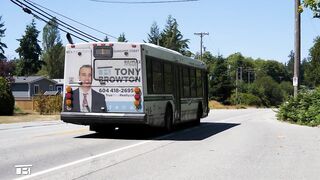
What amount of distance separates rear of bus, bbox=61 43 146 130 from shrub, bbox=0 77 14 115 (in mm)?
21936

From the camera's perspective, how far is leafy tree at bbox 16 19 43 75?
4296 inches

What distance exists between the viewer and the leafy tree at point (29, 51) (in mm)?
109125

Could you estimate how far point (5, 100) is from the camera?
3809cm

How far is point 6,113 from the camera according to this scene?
A: 38375 millimetres

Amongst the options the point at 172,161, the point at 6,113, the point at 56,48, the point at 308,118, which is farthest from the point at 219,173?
the point at 56,48

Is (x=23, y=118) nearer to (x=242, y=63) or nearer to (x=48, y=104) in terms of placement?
(x=48, y=104)

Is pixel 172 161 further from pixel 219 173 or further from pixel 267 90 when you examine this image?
pixel 267 90

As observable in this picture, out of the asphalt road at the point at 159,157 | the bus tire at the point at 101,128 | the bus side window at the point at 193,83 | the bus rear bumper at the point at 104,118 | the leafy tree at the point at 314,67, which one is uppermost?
the leafy tree at the point at 314,67

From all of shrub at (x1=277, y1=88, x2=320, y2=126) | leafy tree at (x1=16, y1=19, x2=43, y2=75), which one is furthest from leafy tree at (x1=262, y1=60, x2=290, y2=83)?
shrub at (x1=277, y1=88, x2=320, y2=126)

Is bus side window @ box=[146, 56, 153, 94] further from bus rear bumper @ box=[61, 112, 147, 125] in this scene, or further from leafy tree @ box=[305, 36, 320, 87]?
leafy tree @ box=[305, 36, 320, 87]

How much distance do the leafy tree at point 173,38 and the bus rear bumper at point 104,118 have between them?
8083cm

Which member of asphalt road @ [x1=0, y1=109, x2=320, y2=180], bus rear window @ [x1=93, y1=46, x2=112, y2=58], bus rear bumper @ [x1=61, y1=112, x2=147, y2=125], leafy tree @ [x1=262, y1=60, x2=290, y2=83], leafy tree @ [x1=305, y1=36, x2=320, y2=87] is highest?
leafy tree @ [x1=262, y1=60, x2=290, y2=83]

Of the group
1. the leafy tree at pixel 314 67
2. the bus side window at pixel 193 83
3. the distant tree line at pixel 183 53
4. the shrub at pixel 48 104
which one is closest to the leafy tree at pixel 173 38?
the distant tree line at pixel 183 53
